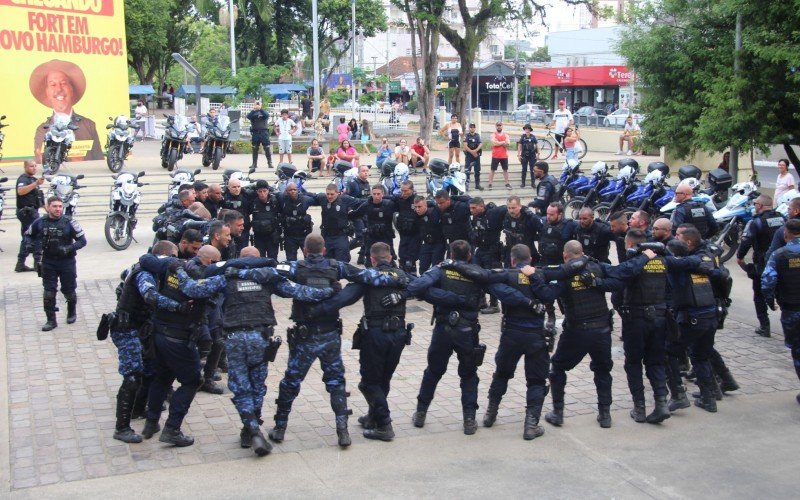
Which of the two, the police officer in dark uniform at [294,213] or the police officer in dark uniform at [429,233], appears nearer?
the police officer in dark uniform at [429,233]

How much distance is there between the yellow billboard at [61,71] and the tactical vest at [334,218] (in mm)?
12465

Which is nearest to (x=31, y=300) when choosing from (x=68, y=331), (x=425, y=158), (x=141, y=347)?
(x=68, y=331)

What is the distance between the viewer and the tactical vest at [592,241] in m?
10.8

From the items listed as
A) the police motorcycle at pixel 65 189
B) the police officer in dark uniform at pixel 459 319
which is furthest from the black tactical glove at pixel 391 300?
the police motorcycle at pixel 65 189

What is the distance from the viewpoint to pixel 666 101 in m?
19.4

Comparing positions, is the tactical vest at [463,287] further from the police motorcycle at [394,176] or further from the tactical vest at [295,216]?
the police motorcycle at [394,176]

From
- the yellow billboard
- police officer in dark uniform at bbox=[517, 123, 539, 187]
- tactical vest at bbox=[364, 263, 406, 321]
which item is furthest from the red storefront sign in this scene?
tactical vest at bbox=[364, 263, 406, 321]

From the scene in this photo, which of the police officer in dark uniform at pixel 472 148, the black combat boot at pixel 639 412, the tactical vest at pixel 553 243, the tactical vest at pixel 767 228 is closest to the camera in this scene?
the black combat boot at pixel 639 412

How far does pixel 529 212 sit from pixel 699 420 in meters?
4.05

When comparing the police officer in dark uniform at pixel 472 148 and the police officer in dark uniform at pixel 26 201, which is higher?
the police officer in dark uniform at pixel 472 148

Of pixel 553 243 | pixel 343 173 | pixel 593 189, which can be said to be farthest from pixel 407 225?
pixel 593 189

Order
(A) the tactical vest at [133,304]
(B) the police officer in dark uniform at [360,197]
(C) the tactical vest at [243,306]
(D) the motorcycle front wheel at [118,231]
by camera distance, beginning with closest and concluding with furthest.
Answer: (C) the tactical vest at [243,306], (A) the tactical vest at [133,304], (B) the police officer in dark uniform at [360,197], (D) the motorcycle front wheel at [118,231]

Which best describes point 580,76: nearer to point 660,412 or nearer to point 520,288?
point 660,412

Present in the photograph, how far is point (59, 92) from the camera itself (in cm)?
2438
